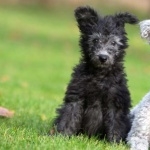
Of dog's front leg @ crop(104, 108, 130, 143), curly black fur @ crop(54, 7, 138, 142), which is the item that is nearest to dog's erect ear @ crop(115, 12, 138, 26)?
curly black fur @ crop(54, 7, 138, 142)

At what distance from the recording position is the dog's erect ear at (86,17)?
926 cm

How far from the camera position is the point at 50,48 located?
29.1 metres

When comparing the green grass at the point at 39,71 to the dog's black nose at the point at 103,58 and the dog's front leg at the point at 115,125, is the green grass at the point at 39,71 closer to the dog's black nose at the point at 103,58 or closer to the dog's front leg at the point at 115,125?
the dog's front leg at the point at 115,125

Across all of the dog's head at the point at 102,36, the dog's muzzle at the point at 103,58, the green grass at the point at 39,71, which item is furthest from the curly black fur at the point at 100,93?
the green grass at the point at 39,71

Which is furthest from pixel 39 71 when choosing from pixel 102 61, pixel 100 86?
pixel 102 61

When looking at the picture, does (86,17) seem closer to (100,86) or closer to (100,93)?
(100,86)

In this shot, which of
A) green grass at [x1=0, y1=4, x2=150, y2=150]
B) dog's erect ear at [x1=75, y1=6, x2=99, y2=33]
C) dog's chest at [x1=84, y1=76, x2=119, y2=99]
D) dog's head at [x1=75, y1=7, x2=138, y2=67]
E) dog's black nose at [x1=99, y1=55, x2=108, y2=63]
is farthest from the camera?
dog's erect ear at [x1=75, y1=6, x2=99, y2=33]

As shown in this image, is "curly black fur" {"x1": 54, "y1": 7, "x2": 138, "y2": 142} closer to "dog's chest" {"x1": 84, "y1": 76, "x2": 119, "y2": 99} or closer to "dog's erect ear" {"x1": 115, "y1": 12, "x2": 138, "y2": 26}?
"dog's chest" {"x1": 84, "y1": 76, "x2": 119, "y2": 99}

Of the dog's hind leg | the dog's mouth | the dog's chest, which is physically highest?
the dog's mouth

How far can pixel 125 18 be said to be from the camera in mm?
9375

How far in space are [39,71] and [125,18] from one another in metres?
12.2

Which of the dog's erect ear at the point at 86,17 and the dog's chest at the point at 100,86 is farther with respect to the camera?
the dog's erect ear at the point at 86,17

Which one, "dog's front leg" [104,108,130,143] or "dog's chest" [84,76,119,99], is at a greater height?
"dog's chest" [84,76,119,99]

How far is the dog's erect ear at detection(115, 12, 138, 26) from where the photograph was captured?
9.30 metres
